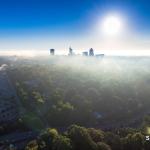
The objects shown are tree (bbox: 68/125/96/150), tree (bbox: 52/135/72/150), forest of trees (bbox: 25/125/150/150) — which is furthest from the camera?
tree (bbox: 68/125/96/150)

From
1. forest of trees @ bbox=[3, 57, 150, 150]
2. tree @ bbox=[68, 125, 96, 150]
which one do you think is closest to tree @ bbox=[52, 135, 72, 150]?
forest of trees @ bbox=[3, 57, 150, 150]

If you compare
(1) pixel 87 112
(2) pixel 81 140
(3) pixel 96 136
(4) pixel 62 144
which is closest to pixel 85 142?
(2) pixel 81 140

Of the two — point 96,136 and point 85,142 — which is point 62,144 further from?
point 96,136

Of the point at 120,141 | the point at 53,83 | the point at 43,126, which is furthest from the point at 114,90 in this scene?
the point at 120,141

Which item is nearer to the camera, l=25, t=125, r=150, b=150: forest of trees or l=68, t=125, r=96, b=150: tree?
l=25, t=125, r=150, b=150: forest of trees

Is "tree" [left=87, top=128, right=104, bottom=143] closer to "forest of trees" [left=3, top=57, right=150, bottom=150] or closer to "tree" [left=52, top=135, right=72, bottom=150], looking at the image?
"forest of trees" [left=3, top=57, right=150, bottom=150]

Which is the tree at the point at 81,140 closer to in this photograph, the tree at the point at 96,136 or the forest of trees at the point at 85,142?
the forest of trees at the point at 85,142

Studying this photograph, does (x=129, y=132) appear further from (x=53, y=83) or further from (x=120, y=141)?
A: (x=53, y=83)

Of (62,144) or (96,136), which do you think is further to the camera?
(96,136)

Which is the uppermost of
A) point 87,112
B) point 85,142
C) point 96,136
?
point 85,142

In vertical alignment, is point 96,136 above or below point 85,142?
below

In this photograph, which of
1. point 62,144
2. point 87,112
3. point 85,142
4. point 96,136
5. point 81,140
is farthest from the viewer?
point 87,112
